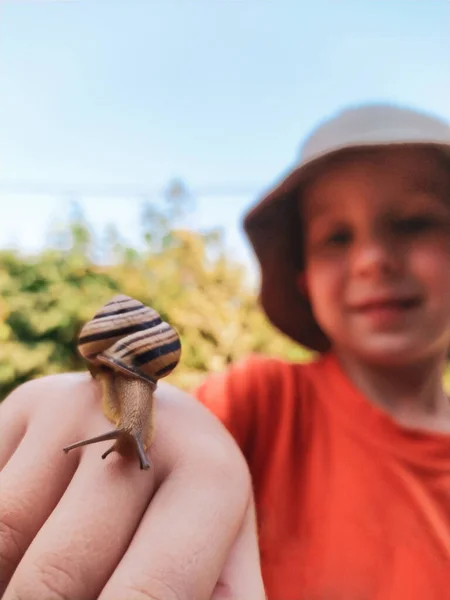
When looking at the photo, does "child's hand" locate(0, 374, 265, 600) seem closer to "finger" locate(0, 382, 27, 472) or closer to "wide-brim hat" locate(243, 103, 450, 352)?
"finger" locate(0, 382, 27, 472)

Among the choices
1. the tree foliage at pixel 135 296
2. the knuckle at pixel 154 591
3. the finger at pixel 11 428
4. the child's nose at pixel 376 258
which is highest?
the child's nose at pixel 376 258

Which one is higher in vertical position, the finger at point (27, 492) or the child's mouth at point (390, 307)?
the child's mouth at point (390, 307)

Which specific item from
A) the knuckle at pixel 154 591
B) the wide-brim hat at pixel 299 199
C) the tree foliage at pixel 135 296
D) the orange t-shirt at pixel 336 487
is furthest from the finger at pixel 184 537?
the tree foliage at pixel 135 296

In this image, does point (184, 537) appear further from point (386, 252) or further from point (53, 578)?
point (386, 252)

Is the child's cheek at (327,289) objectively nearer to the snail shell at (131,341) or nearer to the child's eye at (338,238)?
the child's eye at (338,238)

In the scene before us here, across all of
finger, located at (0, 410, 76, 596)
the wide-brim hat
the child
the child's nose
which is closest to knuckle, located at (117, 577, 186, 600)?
finger, located at (0, 410, 76, 596)

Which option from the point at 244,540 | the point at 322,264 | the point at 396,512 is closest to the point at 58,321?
the point at 322,264

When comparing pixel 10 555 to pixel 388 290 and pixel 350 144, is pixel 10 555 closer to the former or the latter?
pixel 388 290
